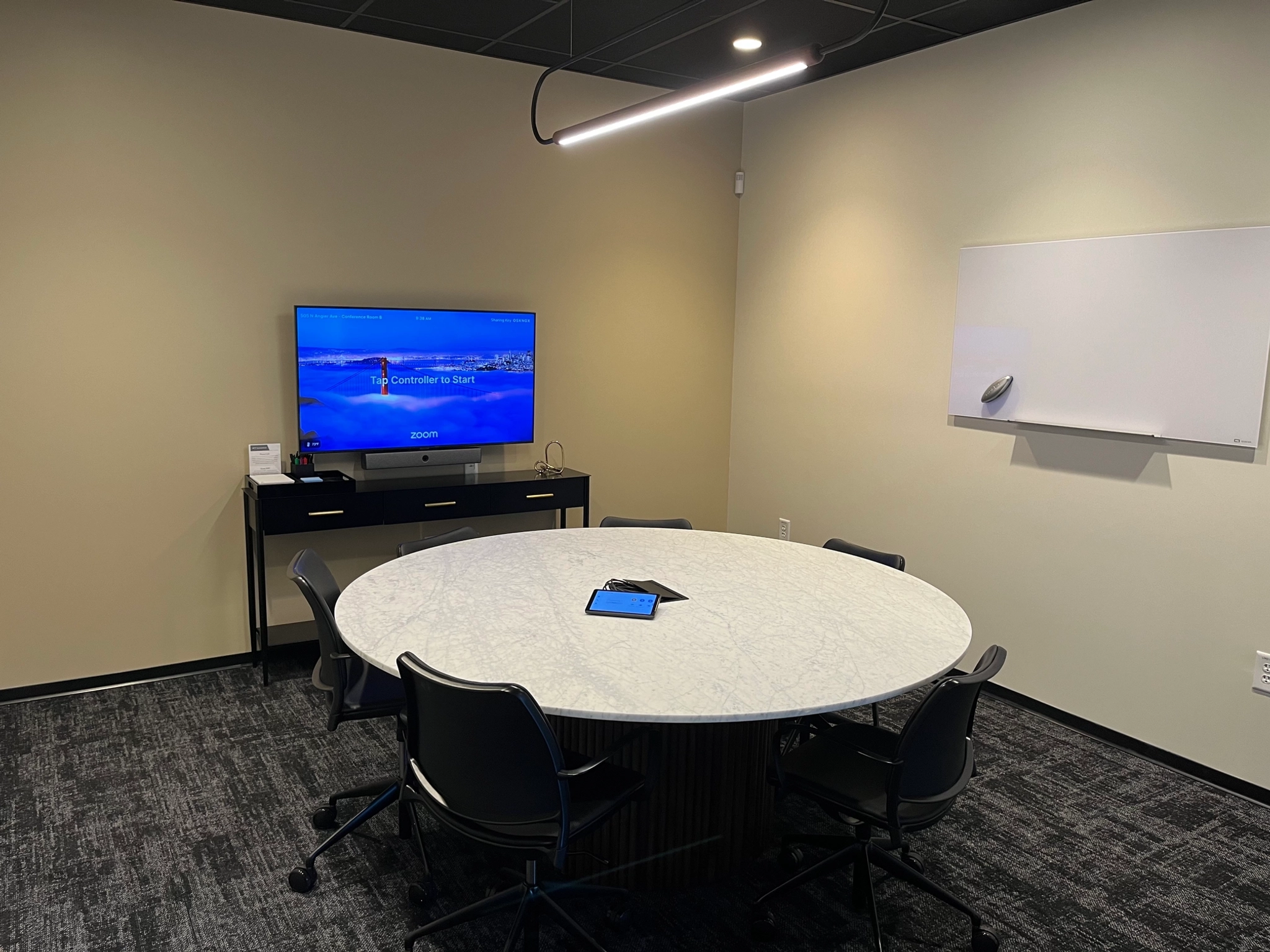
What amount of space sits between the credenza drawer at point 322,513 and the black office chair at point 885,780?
249 cm

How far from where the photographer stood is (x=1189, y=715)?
3.64 metres

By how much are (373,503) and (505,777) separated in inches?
101

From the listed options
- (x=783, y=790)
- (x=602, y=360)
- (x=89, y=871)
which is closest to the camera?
(x=783, y=790)

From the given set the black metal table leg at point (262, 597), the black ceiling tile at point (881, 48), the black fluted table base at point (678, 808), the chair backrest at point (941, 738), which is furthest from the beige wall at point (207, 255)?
the chair backrest at point (941, 738)

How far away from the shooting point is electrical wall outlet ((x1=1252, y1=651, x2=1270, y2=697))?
134 inches

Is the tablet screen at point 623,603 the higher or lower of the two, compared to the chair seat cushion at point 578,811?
higher

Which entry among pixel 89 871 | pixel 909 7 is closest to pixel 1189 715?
pixel 909 7

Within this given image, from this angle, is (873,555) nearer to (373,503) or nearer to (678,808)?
(678,808)

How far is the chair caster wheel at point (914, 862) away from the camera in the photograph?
2.88 meters

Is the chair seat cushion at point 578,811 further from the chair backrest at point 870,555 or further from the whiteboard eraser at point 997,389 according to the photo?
the whiteboard eraser at point 997,389

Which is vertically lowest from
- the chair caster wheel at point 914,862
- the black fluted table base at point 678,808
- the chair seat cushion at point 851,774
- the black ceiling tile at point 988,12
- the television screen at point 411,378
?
Answer: the chair caster wheel at point 914,862

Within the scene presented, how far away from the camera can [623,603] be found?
276 cm

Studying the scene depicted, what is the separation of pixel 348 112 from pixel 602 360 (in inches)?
74.5

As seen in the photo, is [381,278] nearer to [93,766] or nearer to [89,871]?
[93,766]
